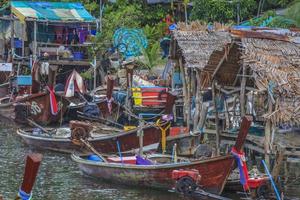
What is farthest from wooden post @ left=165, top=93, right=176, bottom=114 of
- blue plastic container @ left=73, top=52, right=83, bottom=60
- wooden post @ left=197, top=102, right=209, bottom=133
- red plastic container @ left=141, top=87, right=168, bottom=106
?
blue plastic container @ left=73, top=52, right=83, bottom=60

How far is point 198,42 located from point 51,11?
14012mm

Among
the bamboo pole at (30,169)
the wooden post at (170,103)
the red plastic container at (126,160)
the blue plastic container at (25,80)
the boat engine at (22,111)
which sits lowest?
the boat engine at (22,111)

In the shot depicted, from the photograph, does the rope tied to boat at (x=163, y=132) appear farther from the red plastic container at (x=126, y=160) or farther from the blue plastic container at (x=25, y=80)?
the blue plastic container at (x=25, y=80)

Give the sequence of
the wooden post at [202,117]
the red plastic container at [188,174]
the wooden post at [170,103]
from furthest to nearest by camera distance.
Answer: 1. the wooden post at [170,103]
2. the wooden post at [202,117]
3. the red plastic container at [188,174]

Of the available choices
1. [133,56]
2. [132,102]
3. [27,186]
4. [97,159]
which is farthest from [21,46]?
[27,186]

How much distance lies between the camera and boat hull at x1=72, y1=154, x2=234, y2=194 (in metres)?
16.0

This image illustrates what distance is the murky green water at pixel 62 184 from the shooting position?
16.9m

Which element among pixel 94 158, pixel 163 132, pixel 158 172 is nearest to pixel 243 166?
pixel 158 172

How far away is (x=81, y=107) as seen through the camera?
88.7 ft

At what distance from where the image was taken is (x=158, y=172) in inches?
664

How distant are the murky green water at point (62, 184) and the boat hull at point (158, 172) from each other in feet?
0.69

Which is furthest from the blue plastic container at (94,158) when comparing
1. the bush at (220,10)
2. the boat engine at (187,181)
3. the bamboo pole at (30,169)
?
the bush at (220,10)

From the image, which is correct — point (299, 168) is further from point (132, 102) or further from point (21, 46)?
point (21, 46)

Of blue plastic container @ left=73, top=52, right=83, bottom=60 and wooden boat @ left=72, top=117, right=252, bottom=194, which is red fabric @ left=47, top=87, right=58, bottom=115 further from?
wooden boat @ left=72, top=117, right=252, bottom=194
